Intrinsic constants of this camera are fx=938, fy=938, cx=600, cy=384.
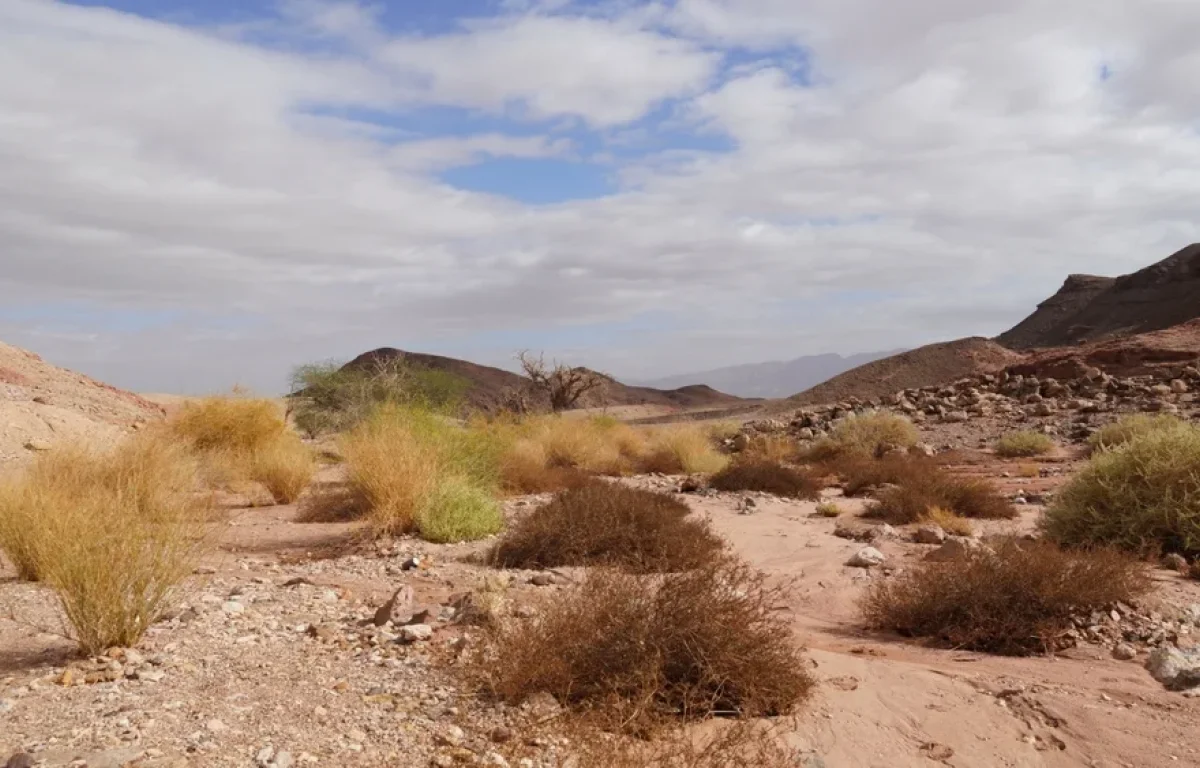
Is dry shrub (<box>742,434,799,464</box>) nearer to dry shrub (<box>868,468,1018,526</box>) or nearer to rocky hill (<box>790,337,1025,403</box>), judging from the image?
dry shrub (<box>868,468,1018,526</box>)

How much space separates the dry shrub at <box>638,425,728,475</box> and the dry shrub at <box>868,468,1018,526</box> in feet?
20.4

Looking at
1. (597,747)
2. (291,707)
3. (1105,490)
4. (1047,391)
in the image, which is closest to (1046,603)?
(1105,490)

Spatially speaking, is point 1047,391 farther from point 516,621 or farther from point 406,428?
point 516,621

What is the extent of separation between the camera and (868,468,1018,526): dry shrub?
12.4 m

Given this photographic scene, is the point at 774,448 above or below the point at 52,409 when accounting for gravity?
below

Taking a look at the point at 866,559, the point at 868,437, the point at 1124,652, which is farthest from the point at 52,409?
the point at 1124,652

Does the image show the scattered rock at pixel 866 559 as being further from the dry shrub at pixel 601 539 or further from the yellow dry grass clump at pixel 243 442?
the yellow dry grass clump at pixel 243 442

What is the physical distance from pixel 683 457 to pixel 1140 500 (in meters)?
11.4

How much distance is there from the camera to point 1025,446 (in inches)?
816

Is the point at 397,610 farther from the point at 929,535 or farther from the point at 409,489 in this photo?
the point at 929,535

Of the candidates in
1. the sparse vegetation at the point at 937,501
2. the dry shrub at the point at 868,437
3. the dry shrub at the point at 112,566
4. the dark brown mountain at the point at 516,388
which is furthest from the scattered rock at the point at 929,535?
the dark brown mountain at the point at 516,388

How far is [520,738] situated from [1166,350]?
1314 inches

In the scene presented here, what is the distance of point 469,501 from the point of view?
10.3 m

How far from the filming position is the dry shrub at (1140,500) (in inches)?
345
